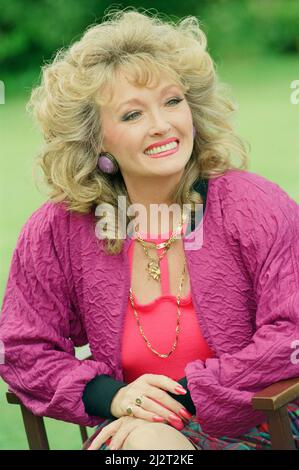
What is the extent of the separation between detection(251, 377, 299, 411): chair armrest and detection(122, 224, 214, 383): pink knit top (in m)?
0.31

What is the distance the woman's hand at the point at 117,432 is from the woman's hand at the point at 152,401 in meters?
0.02

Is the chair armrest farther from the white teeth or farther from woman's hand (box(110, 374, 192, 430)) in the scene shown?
the white teeth

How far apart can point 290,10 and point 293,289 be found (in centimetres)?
1045

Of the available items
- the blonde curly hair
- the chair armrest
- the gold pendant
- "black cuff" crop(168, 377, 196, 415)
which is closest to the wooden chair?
the chair armrest

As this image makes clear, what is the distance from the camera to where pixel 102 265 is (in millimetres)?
2838

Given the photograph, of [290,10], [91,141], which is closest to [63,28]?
[290,10]

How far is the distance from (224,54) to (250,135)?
10.7 ft

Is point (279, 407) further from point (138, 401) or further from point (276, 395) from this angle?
point (138, 401)

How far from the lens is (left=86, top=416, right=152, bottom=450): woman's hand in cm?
256

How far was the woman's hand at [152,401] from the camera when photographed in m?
2.59

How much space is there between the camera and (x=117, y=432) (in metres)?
2.60

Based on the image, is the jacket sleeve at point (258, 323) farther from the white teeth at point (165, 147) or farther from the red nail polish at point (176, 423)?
the white teeth at point (165, 147)

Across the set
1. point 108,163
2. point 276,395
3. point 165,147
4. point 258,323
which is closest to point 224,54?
point 108,163

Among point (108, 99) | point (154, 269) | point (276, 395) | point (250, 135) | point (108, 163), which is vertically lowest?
point (276, 395)
